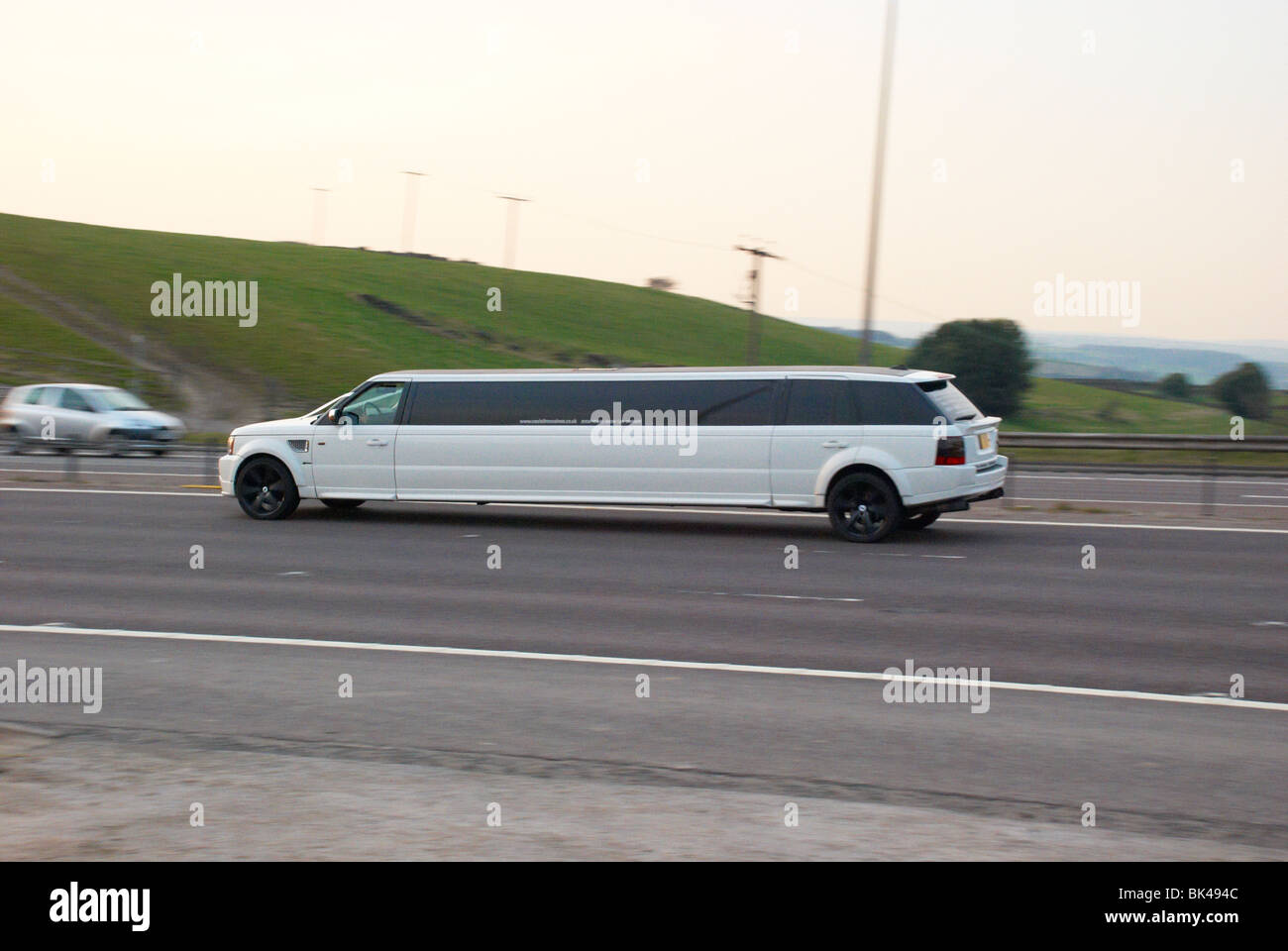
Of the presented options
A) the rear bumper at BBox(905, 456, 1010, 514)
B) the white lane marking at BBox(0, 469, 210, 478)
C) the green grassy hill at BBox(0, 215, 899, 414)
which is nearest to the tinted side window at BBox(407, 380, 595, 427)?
the rear bumper at BBox(905, 456, 1010, 514)

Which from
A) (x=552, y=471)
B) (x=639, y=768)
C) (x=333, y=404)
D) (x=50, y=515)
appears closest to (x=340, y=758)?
(x=639, y=768)

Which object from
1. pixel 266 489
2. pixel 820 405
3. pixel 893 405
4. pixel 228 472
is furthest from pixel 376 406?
pixel 893 405

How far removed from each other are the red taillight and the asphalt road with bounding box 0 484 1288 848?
3.16 ft

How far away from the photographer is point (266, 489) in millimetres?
17672

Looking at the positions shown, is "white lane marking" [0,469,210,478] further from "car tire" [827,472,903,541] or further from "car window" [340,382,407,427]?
"car tire" [827,472,903,541]

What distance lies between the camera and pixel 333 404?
17.7 metres

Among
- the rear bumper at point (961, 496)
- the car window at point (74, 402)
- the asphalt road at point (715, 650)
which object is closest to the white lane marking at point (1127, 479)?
the asphalt road at point (715, 650)

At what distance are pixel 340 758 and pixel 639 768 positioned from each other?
1.43 m

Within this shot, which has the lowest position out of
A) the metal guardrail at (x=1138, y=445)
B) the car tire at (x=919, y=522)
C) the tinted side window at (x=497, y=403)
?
the car tire at (x=919, y=522)

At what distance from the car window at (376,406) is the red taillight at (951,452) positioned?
6.75m

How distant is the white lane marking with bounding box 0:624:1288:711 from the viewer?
827 centimetres

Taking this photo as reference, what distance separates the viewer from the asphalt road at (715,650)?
6.71m

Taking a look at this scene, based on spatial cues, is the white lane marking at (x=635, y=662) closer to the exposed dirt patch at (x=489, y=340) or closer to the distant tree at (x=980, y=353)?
the distant tree at (x=980, y=353)

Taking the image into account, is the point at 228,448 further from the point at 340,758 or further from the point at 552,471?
the point at 340,758
